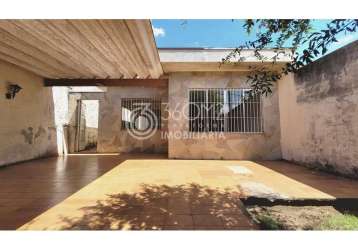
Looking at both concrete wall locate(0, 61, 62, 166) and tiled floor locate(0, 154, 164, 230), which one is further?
concrete wall locate(0, 61, 62, 166)

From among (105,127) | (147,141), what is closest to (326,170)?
(147,141)

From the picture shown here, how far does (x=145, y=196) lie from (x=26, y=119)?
5.73m

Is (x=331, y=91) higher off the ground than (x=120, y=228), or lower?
higher

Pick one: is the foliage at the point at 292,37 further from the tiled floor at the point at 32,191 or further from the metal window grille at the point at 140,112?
the metal window grille at the point at 140,112

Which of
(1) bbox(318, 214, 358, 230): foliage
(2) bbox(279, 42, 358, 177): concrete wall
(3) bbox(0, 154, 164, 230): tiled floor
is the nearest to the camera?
(1) bbox(318, 214, 358, 230): foliage

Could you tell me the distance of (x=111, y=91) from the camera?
398 inches

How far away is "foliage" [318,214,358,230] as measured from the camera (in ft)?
7.71

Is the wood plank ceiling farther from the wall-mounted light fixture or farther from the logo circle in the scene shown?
the logo circle

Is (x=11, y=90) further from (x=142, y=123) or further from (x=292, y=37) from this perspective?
(x=292, y=37)

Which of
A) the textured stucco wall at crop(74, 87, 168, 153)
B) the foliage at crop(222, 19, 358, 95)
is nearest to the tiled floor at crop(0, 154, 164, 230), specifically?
the foliage at crop(222, 19, 358, 95)

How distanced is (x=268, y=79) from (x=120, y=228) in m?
2.00

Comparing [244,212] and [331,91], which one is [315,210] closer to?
[244,212]

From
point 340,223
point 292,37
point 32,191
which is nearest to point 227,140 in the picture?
point 340,223

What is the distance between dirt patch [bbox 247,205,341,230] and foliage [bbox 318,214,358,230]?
49 mm
